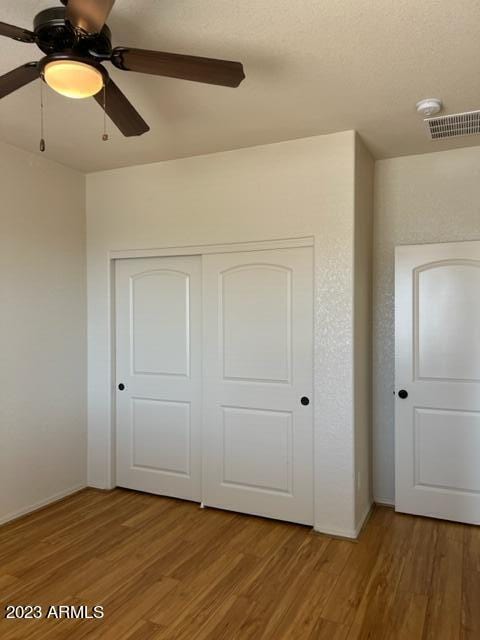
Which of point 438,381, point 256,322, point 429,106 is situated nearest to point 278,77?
point 429,106

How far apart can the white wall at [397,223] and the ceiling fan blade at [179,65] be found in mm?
2263

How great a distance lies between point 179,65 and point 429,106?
5.50 ft

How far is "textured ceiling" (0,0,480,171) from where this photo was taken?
192 centimetres

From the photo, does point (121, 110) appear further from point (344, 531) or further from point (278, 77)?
point (344, 531)

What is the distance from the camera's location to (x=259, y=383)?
11.3 feet

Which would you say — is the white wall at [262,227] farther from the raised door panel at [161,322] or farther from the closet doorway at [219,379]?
the raised door panel at [161,322]

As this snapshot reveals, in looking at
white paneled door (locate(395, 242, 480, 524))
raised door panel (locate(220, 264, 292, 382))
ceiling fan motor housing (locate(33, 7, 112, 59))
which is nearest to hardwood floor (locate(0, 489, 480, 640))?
white paneled door (locate(395, 242, 480, 524))

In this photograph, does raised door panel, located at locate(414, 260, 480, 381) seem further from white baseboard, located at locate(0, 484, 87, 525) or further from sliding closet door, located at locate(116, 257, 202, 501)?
white baseboard, located at locate(0, 484, 87, 525)

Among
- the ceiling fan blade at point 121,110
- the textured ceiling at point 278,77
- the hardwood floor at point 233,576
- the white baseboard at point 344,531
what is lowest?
the hardwood floor at point 233,576

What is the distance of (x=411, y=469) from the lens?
352 centimetres

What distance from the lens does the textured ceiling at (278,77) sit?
192 cm

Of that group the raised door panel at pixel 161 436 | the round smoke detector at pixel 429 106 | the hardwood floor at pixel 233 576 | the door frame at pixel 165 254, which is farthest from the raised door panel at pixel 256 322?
the round smoke detector at pixel 429 106

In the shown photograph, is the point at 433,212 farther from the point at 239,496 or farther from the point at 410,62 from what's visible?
the point at 239,496

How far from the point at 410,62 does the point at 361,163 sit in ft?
3.54
